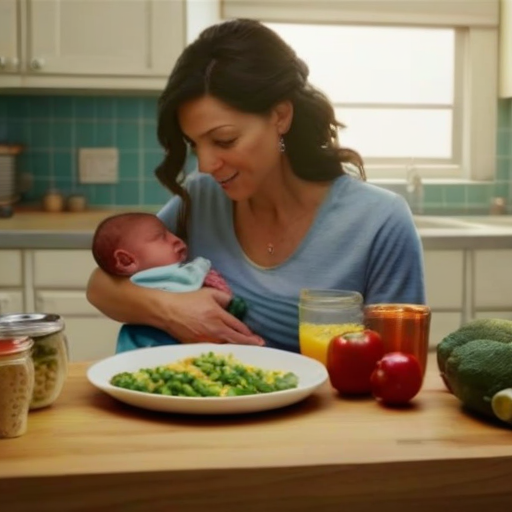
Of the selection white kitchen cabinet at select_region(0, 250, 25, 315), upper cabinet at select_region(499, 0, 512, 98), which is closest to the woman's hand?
white kitchen cabinet at select_region(0, 250, 25, 315)

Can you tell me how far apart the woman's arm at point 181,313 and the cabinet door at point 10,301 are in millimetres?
1248

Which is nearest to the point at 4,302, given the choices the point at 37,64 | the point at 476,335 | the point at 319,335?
the point at 37,64

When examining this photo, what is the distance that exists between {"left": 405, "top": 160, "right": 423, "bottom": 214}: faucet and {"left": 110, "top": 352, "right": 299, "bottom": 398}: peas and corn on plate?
7.76ft

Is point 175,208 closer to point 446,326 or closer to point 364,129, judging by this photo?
point 446,326

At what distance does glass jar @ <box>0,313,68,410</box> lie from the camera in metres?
1.15

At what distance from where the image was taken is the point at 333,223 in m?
1.86

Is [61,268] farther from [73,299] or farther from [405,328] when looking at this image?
[405,328]

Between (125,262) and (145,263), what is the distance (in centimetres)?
4

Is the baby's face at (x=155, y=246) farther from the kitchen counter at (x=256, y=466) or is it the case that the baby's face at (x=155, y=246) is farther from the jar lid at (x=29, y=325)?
the kitchen counter at (x=256, y=466)

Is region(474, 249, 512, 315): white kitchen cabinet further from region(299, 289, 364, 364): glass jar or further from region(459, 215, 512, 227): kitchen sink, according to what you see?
region(299, 289, 364, 364): glass jar

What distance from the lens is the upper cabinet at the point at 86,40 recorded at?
3166 mm

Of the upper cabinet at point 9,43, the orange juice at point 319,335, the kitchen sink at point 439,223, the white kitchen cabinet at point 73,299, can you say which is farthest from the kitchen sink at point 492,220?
the orange juice at point 319,335

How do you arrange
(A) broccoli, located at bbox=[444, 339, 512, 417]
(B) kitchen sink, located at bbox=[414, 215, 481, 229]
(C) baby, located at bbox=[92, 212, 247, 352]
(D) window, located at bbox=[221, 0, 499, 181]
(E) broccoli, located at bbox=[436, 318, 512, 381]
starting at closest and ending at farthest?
(A) broccoli, located at bbox=[444, 339, 512, 417] < (E) broccoli, located at bbox=[436, 318, 512, 381] < (C) baby, located at bbox=[92, 212, 247, 352] < (B) kitchen sink, located at bbox=[414, 215, 481, 229] < (D) window, located at bbox=[221, 0, 499, 181]

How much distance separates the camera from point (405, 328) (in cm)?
131
